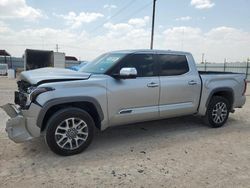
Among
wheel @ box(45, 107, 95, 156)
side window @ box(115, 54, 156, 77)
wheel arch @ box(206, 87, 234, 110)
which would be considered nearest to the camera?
wheel @ box(45, 107, 95, 156)

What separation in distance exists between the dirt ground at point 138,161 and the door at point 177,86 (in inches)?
22.2

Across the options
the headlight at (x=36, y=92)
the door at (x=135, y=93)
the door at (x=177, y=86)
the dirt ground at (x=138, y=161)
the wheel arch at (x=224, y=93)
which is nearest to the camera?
the dirt ground at (x=138, y=161)

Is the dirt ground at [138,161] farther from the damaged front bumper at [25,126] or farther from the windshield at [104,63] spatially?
the windshield at [104,63]

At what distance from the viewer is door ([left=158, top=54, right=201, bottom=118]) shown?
532cm

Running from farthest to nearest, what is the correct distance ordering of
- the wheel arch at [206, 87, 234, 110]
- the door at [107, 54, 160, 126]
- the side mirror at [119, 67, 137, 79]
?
the wheel arch at [206, 87, 234, 110], the door at [107, 54, 160, 126], the side mirror at [119, 67, 137, 79]

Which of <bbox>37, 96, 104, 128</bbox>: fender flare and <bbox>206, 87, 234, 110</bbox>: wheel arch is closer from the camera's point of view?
<bbox>37, 96, 104, 128</bbox>: fender flare

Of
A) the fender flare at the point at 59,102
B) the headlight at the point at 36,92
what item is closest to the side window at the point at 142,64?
the fender flare at the point at 59,102

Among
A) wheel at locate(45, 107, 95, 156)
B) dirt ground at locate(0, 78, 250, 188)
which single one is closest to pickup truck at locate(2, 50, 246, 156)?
wheel at locate(45, 107, 95, 156)

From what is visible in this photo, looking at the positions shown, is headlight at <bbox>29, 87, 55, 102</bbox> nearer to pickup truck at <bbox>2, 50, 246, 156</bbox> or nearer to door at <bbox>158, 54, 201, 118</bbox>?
pickup truck at <bbox>2, 50, 246, 156</bbox>

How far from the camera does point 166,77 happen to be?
5.35 m

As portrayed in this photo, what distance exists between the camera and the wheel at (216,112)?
614 cm

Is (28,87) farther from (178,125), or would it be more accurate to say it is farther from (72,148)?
(178,125)

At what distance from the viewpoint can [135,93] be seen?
4859 mm

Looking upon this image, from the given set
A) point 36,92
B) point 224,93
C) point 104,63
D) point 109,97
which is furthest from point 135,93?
point 224,93
